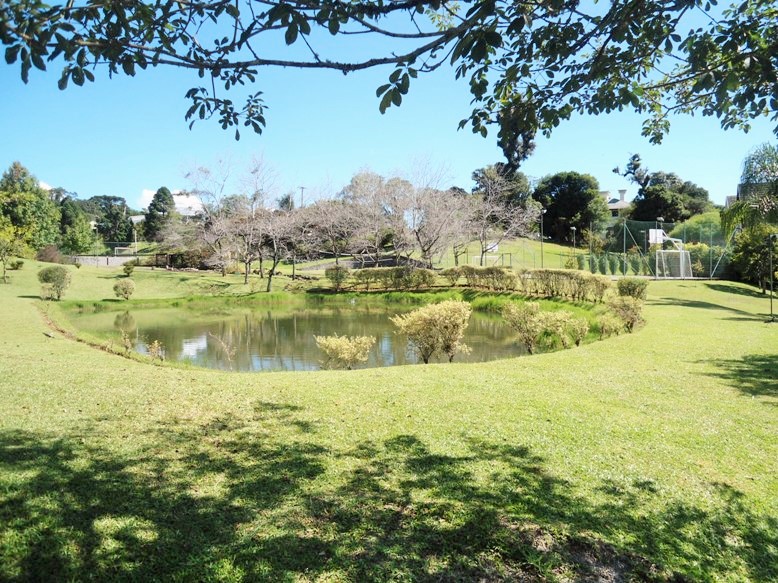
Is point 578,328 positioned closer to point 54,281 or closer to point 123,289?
point 123,289

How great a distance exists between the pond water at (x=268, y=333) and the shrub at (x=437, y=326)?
3.00 feet

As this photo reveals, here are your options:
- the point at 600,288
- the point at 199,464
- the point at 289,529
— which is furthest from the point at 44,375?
the point at 600,288

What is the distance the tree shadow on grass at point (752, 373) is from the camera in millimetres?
7145

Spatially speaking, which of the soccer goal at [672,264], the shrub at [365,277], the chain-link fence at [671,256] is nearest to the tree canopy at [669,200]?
the chain-link fence at [671,256]

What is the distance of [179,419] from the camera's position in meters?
5.26

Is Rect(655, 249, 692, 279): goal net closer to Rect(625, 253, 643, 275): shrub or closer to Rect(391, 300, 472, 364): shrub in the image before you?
Rect(625, 253, 643, 275): shrub

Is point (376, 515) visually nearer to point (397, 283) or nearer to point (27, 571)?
point (27, 571)

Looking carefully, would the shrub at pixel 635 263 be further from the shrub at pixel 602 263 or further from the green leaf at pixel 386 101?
the green leaf at pixel 386 101

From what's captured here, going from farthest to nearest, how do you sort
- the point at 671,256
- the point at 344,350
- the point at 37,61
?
the point at 671,256, the point at 344,350, the point at 37,61

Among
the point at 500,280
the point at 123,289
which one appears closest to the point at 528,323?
the point at 500,280

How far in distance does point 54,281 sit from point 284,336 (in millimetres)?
14093

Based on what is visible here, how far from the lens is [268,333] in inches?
688

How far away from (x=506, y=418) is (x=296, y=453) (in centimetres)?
243

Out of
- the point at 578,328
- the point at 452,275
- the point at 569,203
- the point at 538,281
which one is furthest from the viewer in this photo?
the point at 569,203
